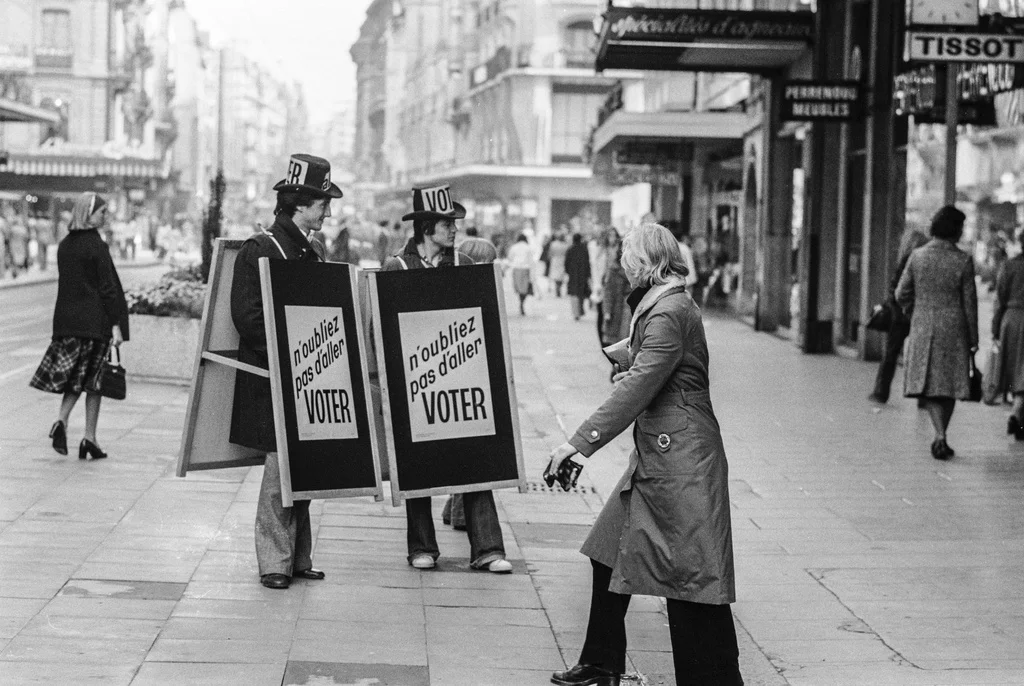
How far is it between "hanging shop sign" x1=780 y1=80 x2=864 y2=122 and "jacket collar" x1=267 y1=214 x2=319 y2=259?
12040 mm

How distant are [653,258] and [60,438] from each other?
621 centimetres

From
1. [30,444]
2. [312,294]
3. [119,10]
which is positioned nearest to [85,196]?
[30,444]

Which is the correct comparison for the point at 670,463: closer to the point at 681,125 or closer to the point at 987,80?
the point at 987,80

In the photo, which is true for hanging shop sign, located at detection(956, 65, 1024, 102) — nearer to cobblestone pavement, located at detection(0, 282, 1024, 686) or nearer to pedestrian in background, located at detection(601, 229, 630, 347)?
pedestrian in background, located at detection(601, 229, 630, 347)

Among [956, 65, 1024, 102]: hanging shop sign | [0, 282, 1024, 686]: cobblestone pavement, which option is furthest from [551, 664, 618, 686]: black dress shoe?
[956, 65, 1024, 102]: hanging shop sign

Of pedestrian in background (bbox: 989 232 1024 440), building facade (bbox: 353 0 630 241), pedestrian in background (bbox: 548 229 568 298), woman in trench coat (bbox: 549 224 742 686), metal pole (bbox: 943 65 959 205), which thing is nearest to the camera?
woman in trench coat (bbox: 549 224 742 686)

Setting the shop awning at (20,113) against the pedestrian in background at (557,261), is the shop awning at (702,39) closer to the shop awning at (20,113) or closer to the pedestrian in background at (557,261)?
the pedestrian in background at (557,261)

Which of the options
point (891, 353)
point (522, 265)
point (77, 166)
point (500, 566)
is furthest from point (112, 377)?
point (77, 166)

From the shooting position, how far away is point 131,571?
23.6 ft

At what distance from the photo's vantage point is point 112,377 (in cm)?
1066

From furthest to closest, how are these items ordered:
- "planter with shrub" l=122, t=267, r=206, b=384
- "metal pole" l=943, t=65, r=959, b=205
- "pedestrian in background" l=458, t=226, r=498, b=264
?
"planter with shrub" l=122, t=267, r=206, b=384, "metal pole" l=943, t=65, r=959, b=205, "pedestrian in background" l=458, t=226, r=498, b=264

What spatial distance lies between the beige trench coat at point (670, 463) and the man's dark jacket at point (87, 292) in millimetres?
5883

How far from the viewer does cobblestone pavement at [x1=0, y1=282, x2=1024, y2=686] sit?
592 centimetres

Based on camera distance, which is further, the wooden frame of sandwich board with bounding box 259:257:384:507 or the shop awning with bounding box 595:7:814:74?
the shop awning with bounding box 595:7:814:74
